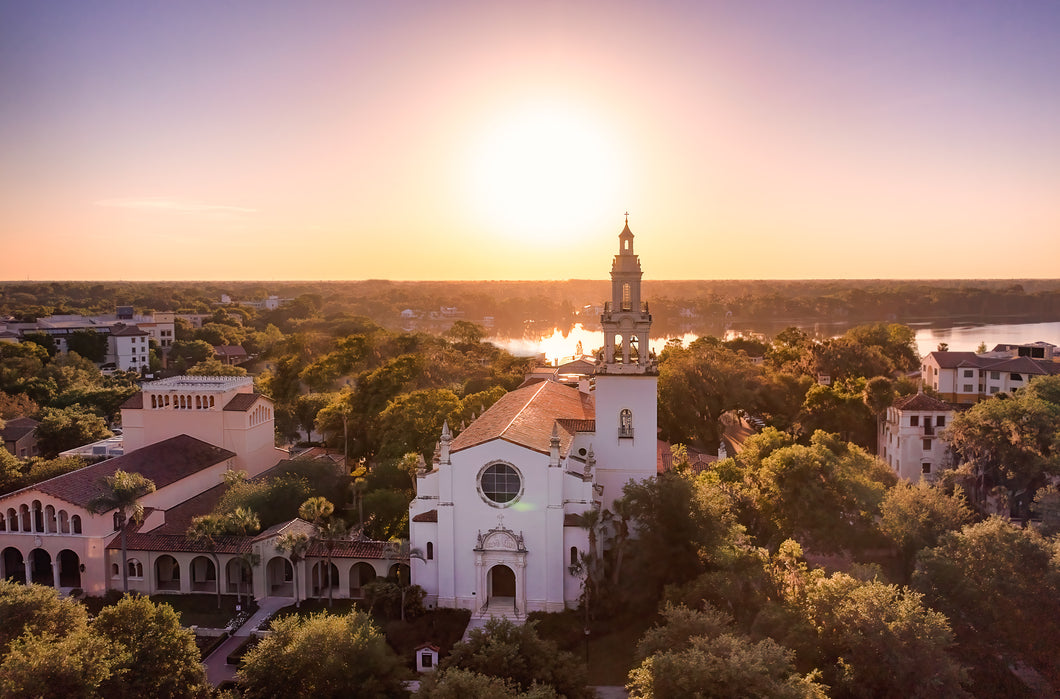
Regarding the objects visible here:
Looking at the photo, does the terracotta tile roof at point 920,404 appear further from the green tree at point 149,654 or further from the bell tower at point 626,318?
the green tree at point 149,654

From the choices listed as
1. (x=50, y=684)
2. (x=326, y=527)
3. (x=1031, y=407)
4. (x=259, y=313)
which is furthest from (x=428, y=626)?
(x=259, y=313)

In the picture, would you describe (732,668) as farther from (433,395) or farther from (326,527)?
(433,395)

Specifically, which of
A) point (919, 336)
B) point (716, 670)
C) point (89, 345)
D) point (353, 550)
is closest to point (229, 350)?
point (89, 345)

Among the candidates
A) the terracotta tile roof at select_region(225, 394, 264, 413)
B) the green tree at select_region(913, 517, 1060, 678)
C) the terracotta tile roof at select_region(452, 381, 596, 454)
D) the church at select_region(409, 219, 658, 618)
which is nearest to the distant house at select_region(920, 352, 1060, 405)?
the terracotta tile roof at select_region(452, 381, 596, 454)

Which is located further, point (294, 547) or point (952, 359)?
point (952, 359)

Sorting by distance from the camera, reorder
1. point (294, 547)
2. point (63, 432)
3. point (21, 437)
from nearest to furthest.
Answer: point (294, 547)
point (21, 437)
point (63, 432)

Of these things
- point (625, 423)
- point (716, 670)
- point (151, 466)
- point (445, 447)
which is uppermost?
point (625, 423)

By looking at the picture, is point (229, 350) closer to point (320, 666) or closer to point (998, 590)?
point (320, 666)
